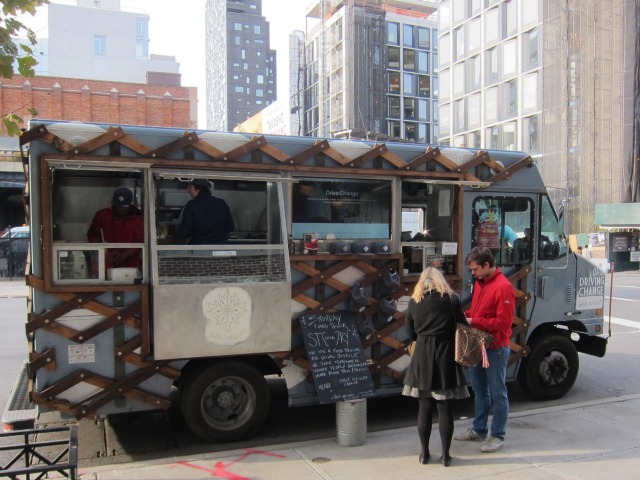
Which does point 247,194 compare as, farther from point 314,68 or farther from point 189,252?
point 314,68

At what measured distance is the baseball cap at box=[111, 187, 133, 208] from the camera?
542cm

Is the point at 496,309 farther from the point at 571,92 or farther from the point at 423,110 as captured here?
the point at 423,110

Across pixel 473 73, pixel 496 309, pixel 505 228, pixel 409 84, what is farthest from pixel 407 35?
pixel 496 309

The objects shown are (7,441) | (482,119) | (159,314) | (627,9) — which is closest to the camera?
(159,314)

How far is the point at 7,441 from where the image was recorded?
19.4 feet

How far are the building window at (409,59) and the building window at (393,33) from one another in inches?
→ 69.5

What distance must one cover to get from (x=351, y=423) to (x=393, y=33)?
244 ft

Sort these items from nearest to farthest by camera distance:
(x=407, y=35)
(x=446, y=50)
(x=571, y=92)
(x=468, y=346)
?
(x=468, y=346) < (x=571, y=92) < (x=446, y=50) < (x=407, y=35)

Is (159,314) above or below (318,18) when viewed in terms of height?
below

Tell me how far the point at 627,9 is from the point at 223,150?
122 ft

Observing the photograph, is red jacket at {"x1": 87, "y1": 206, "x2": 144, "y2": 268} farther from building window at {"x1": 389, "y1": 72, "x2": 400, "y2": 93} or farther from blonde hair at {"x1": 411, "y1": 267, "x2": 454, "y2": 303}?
building window at {"x1": 389, "y1": 72, "x2": 400, "y2": 93}

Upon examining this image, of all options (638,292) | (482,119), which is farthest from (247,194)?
(482,119)

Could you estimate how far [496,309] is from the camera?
16.4 feet

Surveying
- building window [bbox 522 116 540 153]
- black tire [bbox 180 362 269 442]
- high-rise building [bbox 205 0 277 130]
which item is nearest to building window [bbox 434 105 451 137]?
building window [bbox 522 116 540 153]
